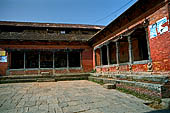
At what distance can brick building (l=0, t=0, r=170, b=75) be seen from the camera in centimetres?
549

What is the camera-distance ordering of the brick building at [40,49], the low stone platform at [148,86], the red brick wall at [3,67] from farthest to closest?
the brick building at [40,49] → the red brick wall at [3,67] → the low stone platform at [148,86]

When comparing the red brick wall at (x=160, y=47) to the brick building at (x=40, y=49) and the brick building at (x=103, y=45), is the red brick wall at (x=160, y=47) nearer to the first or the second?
the brick building at (x=103, y=45)

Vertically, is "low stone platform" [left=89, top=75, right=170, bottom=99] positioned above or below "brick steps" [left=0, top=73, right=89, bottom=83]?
above

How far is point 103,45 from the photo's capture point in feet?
36.2

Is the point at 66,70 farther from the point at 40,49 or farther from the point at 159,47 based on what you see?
the point at 159,47

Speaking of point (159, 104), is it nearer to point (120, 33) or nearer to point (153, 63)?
point (153, 63)

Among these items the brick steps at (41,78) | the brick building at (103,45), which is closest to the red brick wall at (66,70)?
the brick building at (103,45)

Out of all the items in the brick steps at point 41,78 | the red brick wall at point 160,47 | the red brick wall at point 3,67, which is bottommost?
the brick steps at point 41,78

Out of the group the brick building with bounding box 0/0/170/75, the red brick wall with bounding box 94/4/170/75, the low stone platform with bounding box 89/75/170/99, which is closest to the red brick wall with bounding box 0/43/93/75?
the brick building with bounding box 0/0/170/75

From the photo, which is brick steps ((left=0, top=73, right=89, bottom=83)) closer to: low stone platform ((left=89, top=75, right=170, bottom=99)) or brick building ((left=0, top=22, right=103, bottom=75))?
brick building ((left=0, top=22, right=103, bottom=75))

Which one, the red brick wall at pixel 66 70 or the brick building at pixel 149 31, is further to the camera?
the red brick wall at pixel 66 70

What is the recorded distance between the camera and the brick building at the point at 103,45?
549 cm

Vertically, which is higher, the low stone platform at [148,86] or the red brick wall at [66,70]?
the red brick wall at [66,70]

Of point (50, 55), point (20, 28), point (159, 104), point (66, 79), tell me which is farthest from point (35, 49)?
point (159, 104)
